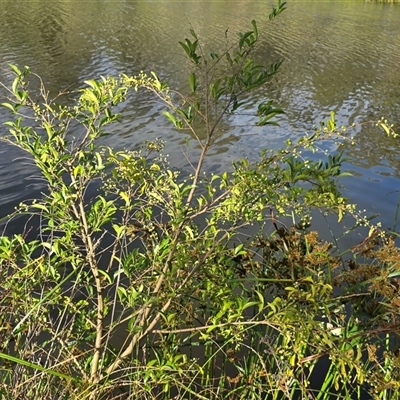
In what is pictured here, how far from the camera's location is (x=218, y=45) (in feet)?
61.9

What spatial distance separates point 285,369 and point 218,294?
471mm

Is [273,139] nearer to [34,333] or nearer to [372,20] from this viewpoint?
[34,333]

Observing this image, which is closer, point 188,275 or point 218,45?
point 188,275

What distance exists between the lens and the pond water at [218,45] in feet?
30.3

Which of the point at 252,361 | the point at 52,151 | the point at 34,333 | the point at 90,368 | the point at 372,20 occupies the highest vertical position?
the point at 52,151

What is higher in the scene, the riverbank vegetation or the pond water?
the riverbank vegetation

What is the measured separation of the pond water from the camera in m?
9.25

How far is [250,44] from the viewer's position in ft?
7.45

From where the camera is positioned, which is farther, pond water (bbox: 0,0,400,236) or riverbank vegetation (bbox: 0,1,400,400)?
pond water (bbox: 0,0,400,236)

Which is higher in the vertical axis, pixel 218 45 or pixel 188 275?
pixel 188 275

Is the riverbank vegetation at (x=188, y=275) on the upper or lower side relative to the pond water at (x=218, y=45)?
upper

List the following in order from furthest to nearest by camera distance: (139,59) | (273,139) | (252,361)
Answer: (139,59) < (273,139) < (252,361)

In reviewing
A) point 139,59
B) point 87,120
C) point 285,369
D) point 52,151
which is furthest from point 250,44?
point 139,59

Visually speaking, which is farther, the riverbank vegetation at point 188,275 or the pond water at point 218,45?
the pond water at point 218,45
